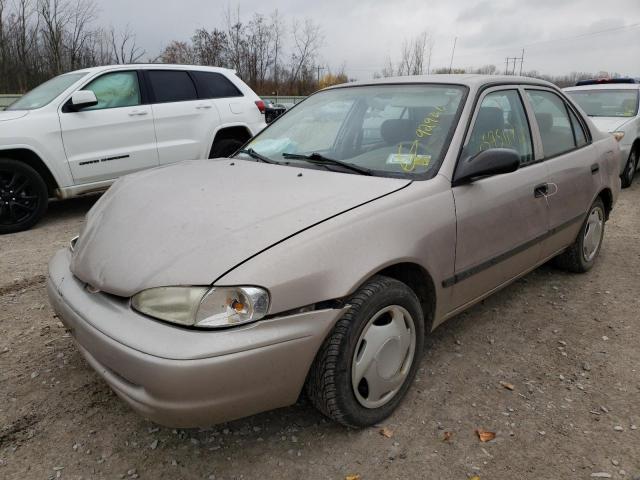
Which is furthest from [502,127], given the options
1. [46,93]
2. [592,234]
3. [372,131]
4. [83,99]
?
[46,93]

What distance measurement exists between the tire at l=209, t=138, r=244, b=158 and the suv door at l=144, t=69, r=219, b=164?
0.20 m

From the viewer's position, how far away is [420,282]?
2.43 m

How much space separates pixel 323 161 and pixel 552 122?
1871 mm

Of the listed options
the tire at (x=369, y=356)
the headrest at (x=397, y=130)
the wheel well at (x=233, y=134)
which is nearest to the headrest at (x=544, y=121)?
the headrest at (x=397, y=130)

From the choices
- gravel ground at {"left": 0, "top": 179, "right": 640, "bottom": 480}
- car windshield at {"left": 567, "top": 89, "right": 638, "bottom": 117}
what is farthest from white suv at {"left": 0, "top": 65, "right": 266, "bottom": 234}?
car windshield at {"left": 567, "top": 89, "right": 638, "bottom": 117}

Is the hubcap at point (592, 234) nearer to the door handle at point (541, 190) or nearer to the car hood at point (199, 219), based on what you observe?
the door handle at point (541, 190)

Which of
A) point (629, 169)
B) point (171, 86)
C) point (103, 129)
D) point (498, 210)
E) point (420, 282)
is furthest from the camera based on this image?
point (629, 169)

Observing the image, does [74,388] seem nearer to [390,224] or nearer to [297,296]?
[297,296]

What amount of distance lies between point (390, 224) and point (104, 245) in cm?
128

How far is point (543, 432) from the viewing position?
2.23m

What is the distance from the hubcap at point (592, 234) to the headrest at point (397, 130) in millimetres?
2019

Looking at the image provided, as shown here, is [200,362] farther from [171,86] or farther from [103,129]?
[171,86]

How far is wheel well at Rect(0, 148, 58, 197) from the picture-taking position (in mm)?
A: 5086

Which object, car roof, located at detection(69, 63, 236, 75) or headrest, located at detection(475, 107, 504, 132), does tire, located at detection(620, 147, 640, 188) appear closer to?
headrest, located at detection(475, 107, 504, 132)
